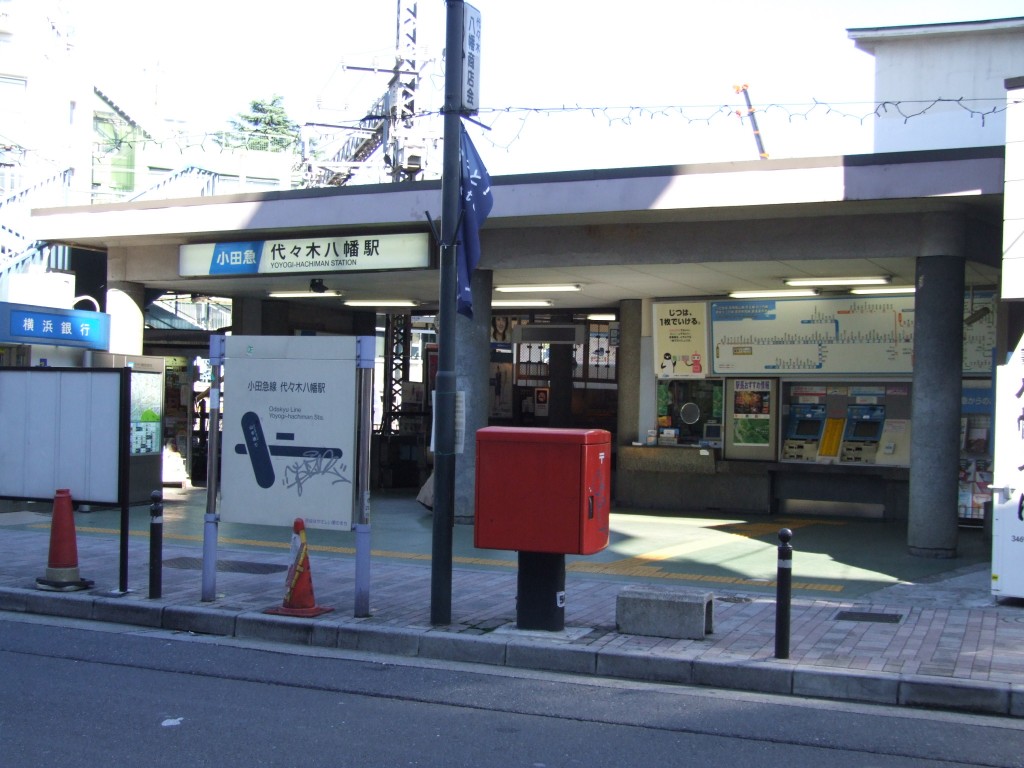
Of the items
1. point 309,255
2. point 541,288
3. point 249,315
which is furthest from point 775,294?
point 249,315

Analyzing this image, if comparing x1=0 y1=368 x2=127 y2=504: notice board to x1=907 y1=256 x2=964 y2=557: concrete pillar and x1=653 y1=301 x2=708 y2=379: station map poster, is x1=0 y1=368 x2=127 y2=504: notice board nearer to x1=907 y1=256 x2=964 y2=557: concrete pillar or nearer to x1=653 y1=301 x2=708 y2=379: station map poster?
x1=907 y1=256 x2=964 y2=557: concrete pillar

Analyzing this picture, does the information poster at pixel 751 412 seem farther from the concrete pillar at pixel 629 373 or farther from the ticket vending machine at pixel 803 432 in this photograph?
the concrete pillar at pixel 629 373

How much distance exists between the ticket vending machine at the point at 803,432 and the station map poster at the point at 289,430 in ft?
30.8

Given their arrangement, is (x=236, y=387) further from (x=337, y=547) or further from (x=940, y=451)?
(x=940, y=451)

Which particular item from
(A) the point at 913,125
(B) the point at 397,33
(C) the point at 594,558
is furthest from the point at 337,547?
(B) the point at 397,33

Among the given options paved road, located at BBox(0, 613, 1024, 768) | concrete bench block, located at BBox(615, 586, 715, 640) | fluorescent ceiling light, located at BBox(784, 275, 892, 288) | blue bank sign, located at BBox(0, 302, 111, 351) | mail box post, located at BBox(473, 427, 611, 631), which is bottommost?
paved road, located at BBox(0, 613, 1024, 768)

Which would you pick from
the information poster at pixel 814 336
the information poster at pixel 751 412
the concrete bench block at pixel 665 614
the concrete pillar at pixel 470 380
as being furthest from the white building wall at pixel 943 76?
the concrete bench block at pixel 665 614

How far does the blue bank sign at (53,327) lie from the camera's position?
1555cm

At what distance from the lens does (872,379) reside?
15.6 meters

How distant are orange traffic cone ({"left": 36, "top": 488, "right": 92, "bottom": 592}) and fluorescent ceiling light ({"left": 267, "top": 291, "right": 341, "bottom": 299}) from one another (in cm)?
900

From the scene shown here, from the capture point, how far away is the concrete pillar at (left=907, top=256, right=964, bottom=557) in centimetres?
1195

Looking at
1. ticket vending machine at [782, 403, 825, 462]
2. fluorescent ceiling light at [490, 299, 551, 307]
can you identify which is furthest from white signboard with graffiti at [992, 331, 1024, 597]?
fluorescent ceiling light at [490, 299, 551, 307]

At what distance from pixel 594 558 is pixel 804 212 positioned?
4.83 metres

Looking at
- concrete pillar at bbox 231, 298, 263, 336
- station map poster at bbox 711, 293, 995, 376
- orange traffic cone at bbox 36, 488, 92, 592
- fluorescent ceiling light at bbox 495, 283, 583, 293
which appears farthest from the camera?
concrete pillar at bbox 231, 298, 263, 336
